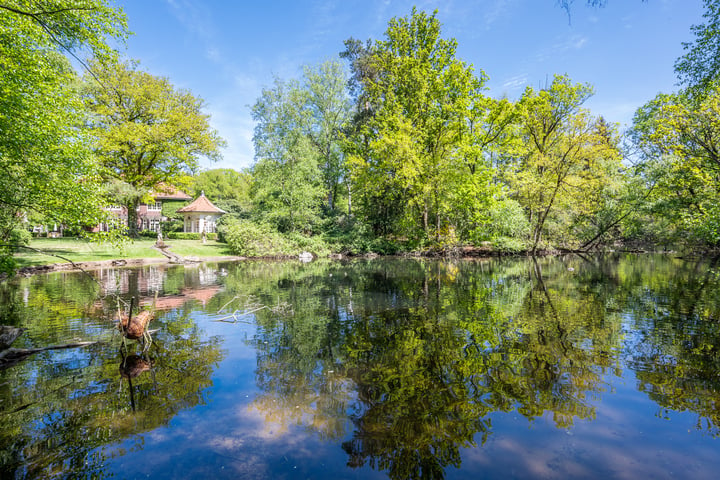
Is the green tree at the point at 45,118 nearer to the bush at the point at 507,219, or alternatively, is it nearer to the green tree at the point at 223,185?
the bush at the point at 507,219

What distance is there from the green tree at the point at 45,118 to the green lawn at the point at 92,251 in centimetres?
1173

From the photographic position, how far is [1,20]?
9.07 m

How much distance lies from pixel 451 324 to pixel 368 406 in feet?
15.4

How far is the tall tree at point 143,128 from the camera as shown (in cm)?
3428

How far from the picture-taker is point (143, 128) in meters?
34.8

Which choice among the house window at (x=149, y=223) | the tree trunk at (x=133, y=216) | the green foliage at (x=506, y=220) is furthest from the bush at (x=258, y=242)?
the house window at (x=149, y=223)

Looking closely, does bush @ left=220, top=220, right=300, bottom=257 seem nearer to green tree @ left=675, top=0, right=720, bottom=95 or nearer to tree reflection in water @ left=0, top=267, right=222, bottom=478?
tree reflection in water @ left=0, top=267, right=222, bottom=478

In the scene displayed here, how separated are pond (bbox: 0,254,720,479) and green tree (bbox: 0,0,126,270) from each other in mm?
3618

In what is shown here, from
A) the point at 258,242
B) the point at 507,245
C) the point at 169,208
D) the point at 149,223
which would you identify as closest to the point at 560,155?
the point at 507,245

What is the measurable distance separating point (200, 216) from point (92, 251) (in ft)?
75.9

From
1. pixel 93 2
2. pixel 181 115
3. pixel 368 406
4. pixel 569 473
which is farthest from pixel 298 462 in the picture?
pixel 181 115

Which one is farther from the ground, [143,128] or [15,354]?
[143,128]

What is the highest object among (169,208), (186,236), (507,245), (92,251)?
(169,208)

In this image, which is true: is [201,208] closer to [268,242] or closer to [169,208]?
[169,208]
